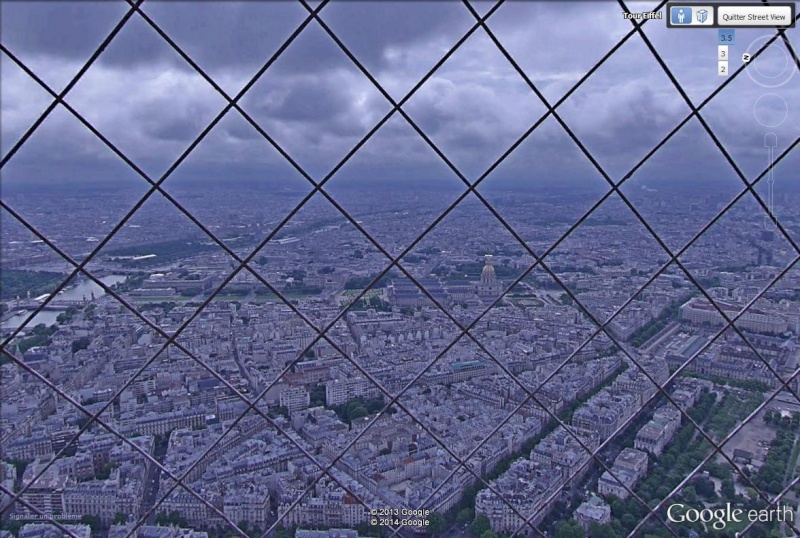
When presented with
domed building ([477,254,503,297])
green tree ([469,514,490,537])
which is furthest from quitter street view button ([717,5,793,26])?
domed building ([477,254,503,297])

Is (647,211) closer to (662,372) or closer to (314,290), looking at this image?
(662,372)

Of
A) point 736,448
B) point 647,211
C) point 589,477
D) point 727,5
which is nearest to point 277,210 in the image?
point 647,211

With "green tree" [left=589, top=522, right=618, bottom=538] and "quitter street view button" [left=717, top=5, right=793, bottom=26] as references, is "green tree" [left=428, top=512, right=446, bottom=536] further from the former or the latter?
"quitter street view button" [left=717, top=5, right=793, bottom=26]

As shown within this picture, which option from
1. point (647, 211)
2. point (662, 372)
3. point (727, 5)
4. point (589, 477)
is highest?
point (727, 5)

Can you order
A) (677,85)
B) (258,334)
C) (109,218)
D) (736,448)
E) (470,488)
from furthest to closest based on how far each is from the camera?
(258,334) < (109,218) < (736,448) < (470,488) < (677,85)

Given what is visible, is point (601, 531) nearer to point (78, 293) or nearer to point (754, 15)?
point (754, 15)

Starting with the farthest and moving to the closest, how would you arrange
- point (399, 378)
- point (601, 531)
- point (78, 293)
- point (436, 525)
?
point (78, 293) < point (399, 378) < point (601, 531) < point (436, 525)

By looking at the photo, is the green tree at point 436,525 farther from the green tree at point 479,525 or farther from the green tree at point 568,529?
the green tree at point 568,529

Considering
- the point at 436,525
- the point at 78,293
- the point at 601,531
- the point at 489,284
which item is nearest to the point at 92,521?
the point at 436,525
